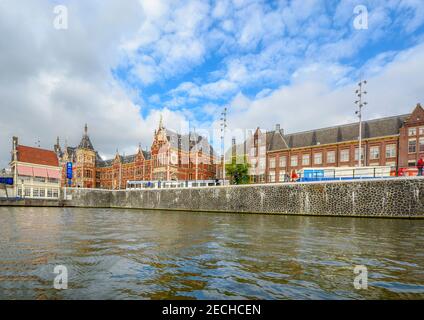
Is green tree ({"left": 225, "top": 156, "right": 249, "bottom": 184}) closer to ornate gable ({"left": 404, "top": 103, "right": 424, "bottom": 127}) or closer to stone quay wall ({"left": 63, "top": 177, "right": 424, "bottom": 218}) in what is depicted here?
stone quay wall ({"left": 63, "top": 177, "right": 424, "bottom": 218})

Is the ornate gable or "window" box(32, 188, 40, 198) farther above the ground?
the ornate gable

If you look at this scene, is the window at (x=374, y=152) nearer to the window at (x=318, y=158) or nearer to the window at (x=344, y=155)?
the window at (x=344, y=155)

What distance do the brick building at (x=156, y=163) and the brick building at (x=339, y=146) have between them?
1779cm

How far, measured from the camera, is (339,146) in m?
53.7

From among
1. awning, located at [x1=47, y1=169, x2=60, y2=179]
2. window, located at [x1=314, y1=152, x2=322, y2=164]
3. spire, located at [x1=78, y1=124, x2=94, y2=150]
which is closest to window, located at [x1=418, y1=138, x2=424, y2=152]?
window, located at [x1=314, y1=152, x2=322, y2=164]

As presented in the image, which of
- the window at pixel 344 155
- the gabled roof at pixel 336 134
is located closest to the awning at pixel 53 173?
the gabled roof at pixel 336 134

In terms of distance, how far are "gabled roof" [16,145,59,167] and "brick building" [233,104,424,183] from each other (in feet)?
191

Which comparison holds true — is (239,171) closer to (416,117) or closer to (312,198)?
(312,198)

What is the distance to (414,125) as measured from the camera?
150 feet

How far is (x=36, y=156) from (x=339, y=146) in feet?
267

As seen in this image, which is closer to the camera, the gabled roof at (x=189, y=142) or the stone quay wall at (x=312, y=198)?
the stone quay wall at (x=312, y=198)

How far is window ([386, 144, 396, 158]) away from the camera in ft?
157

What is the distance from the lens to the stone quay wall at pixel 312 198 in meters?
21.2

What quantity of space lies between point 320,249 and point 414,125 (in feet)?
167
